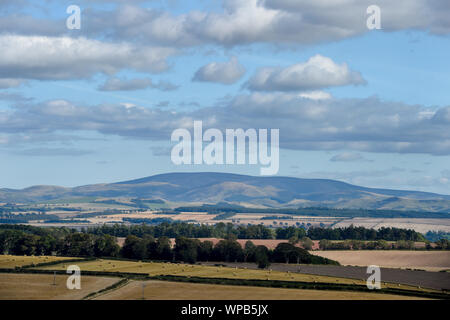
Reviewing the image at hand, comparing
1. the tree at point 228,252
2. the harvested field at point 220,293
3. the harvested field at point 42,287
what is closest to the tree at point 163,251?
the tree at point 228,252

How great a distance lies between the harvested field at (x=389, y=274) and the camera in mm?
124812

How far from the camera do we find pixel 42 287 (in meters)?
115

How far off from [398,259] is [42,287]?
10209cm

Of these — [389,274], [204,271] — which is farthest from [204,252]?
[389,274]

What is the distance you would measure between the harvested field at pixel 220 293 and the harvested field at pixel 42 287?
5.37 metres

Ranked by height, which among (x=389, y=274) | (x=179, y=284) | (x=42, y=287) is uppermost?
(x=42, y=287)

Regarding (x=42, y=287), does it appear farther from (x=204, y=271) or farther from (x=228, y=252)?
(x=228, y=252)

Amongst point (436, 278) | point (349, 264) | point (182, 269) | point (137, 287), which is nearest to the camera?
point (137, 287)

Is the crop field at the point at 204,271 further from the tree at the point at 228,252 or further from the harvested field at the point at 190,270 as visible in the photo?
the tree at the point at 228,252
